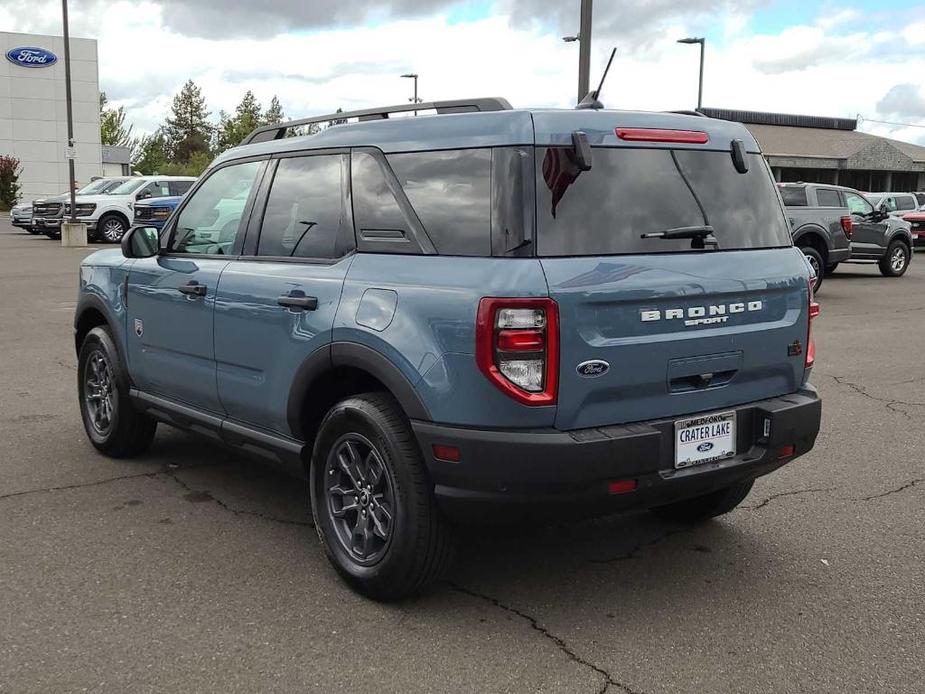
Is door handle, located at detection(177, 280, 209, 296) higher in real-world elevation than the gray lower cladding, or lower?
higher

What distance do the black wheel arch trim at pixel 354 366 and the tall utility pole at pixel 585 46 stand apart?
1021cm

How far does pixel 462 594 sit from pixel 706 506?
138 centimetres

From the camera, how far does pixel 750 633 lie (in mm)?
3424

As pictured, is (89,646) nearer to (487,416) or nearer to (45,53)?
(487,416)

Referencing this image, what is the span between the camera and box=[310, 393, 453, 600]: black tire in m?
3.45

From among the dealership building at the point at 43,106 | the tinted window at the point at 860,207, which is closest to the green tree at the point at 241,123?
the dealership building at the point at 43,106

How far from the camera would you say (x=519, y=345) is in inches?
125

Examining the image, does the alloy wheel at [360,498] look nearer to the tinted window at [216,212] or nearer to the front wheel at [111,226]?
the tinted window at [216,212]

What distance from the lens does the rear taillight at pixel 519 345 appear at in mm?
3168

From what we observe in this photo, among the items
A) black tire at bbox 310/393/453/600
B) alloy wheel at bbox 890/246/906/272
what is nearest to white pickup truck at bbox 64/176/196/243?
alloy wheel at bbox 890/246/906/272

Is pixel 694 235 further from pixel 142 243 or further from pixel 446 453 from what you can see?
pixel 142 243

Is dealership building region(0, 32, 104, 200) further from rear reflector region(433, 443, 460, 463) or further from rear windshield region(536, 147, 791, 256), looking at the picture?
rear reflector region(433, 443, 460, 463)

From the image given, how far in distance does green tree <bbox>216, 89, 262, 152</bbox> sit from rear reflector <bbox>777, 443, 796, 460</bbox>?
7525 centimetres

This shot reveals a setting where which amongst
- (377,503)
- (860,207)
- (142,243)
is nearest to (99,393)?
(142,243)
